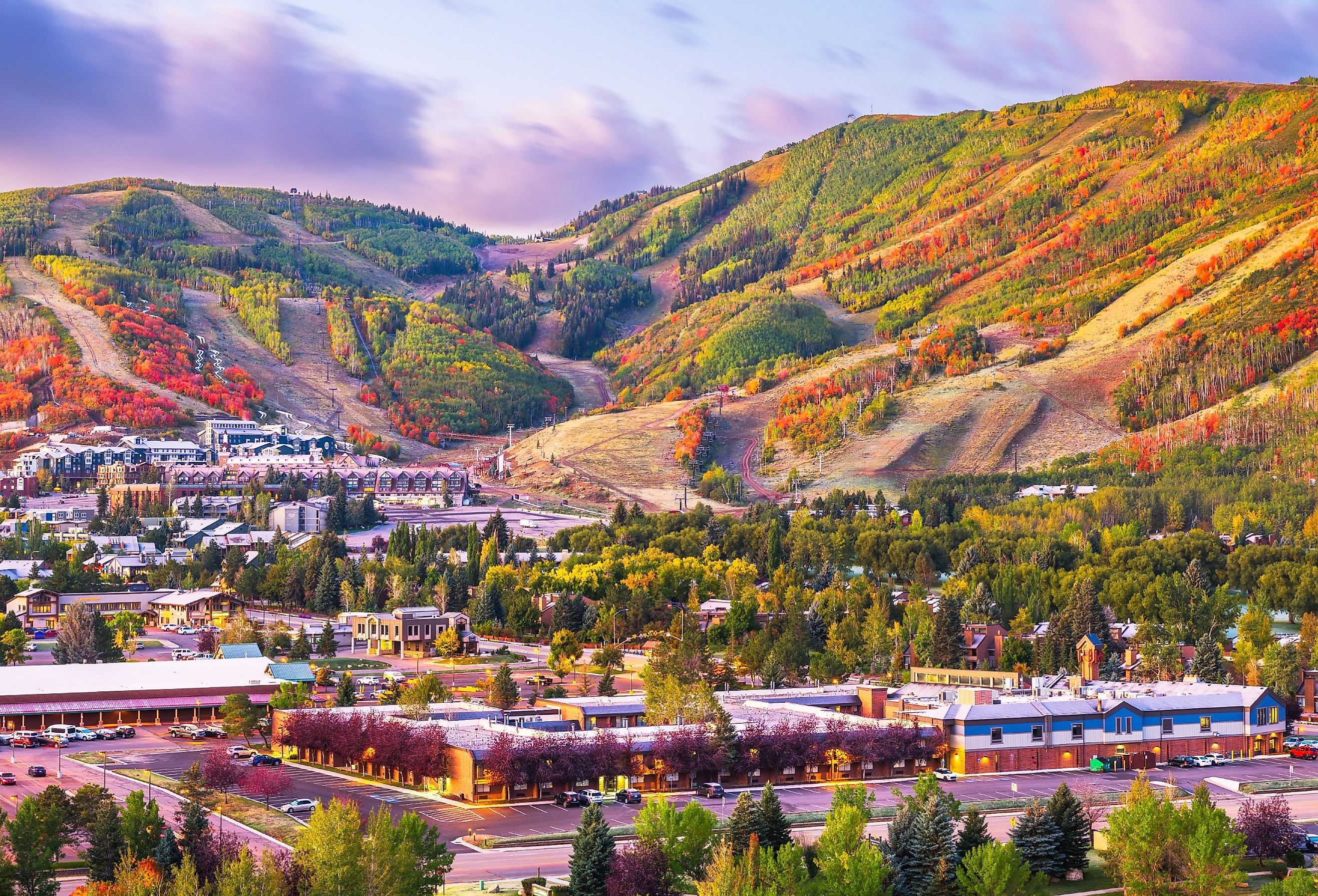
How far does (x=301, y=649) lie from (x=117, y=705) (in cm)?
1586

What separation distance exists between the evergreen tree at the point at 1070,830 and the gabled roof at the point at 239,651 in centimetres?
5062

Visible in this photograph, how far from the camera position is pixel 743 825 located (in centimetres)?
4756

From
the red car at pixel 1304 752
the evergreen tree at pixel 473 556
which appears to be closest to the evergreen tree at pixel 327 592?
the evergreen tree at pixel 473 556

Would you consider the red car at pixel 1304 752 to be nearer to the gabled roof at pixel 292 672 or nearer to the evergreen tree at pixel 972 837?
the evergreen tree at pixel 972 837

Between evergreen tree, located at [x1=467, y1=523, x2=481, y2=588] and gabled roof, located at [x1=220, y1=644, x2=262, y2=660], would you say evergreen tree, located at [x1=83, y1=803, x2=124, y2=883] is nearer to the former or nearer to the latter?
gabled roof, located at [x1=220, y1=644, x2=262, y2=660]

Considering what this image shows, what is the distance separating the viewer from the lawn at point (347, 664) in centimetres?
9406

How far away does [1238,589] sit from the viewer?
114375 mm

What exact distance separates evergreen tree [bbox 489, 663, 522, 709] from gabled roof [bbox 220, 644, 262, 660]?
1823cm

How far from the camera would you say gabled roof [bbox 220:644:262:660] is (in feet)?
295

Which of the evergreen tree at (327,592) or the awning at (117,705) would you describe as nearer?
the awning at (117,705)

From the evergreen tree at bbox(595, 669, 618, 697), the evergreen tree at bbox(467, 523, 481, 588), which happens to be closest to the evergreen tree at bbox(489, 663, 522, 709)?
the evergreen tree at bbox(595, 669, 618, 697)

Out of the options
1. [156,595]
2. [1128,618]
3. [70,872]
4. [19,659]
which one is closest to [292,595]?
[156,595]

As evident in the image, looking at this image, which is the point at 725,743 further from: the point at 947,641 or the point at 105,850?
the point at 947,641

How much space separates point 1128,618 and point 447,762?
55.5 metres
